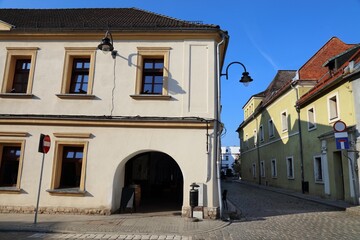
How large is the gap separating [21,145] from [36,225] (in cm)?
389

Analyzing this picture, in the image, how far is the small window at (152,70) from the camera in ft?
39.2

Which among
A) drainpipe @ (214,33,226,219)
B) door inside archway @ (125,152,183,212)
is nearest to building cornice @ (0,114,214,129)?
drainpipe @ (214,33,226,219)

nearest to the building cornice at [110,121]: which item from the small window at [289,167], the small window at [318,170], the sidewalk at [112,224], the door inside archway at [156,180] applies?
the door inside archway at [156,180]

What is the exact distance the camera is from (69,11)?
16.4 metres

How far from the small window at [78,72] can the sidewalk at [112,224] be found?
4.58 meters

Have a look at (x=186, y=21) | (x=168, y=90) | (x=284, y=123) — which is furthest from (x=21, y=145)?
(x=284, y=123)

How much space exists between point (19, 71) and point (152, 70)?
18.3 feet

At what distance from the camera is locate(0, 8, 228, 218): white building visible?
1112 centimetres

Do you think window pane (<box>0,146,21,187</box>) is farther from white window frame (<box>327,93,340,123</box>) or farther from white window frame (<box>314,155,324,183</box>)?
white window frame (<box>314,155,324,183</box>)

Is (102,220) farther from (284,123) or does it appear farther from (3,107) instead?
(284,123)

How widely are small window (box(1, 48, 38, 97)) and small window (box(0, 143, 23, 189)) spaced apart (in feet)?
6.68

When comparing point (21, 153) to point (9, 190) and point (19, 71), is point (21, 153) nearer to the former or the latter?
point (9, 190)

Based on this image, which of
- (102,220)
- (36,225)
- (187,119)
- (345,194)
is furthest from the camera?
(345,194)

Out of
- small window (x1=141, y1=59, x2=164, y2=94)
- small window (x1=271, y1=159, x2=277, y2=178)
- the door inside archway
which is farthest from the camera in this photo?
small window (x1=271, y1=159, x2=277, y2=178)
